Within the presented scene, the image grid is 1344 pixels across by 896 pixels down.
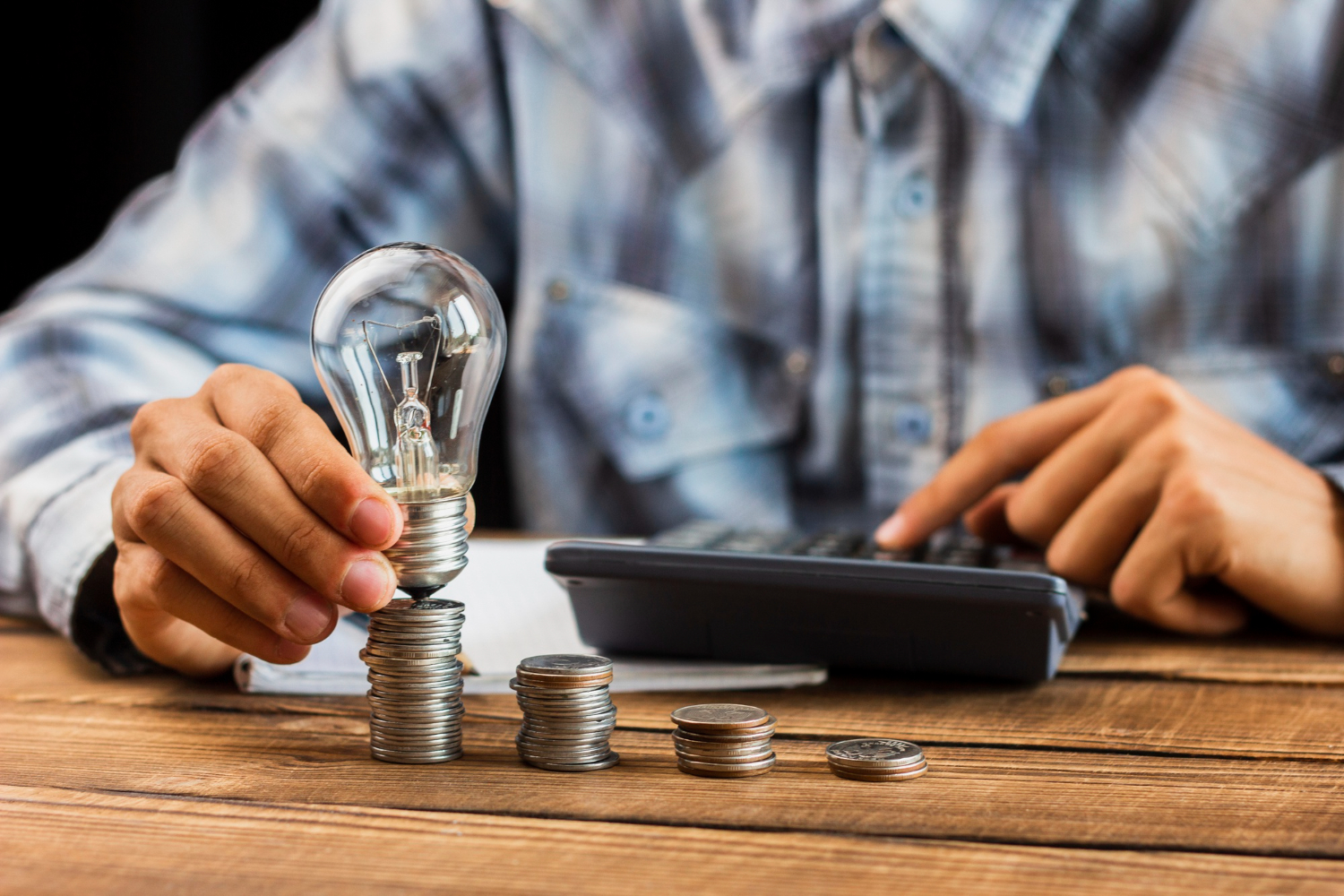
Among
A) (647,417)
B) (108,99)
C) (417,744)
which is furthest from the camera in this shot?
(108,99)

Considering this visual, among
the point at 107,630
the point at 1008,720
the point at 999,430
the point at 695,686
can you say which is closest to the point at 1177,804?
the point at 1008,720

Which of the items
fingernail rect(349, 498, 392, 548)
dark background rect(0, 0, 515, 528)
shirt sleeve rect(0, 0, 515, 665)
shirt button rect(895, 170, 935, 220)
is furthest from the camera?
dark background rect(0, 0, 515, 528)

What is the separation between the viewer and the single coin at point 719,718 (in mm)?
430

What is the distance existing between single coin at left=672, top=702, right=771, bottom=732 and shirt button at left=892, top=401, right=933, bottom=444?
0.66m

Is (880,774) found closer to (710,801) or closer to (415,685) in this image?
(710,801)

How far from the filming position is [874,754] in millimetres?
433

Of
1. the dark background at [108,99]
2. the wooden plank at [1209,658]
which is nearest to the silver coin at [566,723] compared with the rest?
the wooden plank at [1209,658]

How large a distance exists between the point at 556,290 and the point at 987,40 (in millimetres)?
472

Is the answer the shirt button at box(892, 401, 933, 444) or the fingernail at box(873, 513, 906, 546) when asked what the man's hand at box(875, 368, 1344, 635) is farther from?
the shirt button at box(892, 401, 933, 444)

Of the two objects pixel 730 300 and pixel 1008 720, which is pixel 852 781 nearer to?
pixel 1008 720

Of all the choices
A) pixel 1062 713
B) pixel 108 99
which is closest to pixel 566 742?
pixel 1062 713

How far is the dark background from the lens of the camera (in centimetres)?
163

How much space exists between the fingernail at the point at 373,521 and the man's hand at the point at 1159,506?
378mm

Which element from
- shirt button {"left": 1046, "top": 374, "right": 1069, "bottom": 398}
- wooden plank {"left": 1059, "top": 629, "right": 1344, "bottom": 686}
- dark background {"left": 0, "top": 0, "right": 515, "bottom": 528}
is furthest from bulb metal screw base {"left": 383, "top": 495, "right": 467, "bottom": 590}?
dark background {"left": 0, "top": 0, "right": 515, "bottom": 528}
